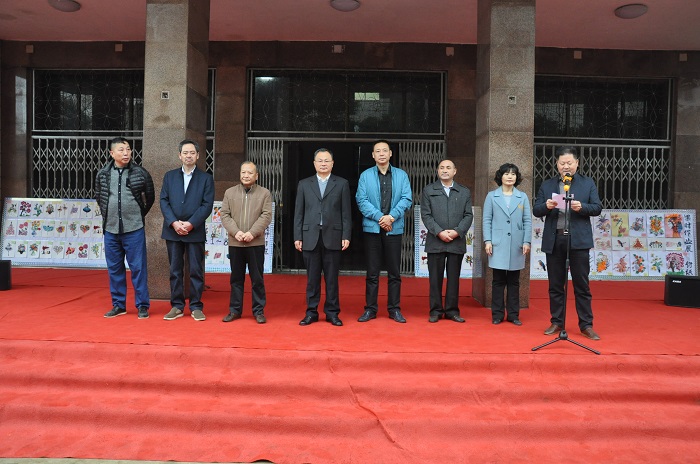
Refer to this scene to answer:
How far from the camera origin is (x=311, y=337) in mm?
4238

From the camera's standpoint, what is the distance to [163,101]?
5.72 meters

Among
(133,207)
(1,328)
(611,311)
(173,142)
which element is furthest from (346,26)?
(1,328)

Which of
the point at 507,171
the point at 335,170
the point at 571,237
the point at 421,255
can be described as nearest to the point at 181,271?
the point at 507,171

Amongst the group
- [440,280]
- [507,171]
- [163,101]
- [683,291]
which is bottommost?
[683,291]

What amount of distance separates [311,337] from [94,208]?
5.75m

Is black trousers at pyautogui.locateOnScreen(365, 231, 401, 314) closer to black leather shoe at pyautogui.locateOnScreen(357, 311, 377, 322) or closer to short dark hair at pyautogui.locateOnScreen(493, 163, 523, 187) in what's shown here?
black leather shoe at pyautogui.locateOnScreen(357, 311, 377, 322)

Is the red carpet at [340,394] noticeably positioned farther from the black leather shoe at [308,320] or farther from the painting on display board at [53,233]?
the painting on display board at [53,233]

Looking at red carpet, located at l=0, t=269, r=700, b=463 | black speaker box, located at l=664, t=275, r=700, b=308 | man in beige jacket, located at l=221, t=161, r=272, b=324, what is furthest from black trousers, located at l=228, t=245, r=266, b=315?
black speaker box, located at l=664, t=275, r=700, b=308

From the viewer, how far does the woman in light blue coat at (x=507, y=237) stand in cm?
485

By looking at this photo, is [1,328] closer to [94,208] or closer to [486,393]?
[486,393]

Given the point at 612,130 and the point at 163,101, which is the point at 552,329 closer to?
the point at 163,101

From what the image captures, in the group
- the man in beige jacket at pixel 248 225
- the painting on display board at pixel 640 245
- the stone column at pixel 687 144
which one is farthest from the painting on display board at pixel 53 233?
the stone column at pixel 687 144

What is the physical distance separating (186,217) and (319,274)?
1.34 m

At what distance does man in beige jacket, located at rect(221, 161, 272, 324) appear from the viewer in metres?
4.74
